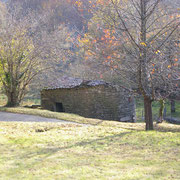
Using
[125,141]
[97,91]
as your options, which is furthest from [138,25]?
[97,91]

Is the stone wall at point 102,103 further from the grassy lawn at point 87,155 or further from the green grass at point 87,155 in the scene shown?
the green grass at point 87,155

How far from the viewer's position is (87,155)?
5781 mm

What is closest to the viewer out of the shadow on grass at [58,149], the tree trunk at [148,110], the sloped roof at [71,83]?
the shadow on grass at [58,149]

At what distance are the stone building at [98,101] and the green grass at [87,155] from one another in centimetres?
857

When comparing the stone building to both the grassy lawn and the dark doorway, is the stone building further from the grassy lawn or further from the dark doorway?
the grassy lawn

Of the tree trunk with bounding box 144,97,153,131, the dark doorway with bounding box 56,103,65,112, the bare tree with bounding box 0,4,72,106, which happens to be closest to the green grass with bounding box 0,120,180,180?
the tree trunk with bounding box 144,97,153,131

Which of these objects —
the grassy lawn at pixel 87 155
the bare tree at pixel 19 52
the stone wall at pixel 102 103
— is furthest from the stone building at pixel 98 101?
the grassy lawn at pixel 87 155

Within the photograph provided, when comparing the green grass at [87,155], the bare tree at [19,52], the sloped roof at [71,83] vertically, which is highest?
the bare tree at [19,52]

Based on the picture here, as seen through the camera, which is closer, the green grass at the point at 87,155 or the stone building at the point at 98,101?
the green grass at the point at 87,155

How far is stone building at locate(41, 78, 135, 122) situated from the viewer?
1762cm

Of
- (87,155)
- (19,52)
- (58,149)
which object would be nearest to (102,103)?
(19,52)

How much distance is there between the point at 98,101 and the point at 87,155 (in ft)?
38.9

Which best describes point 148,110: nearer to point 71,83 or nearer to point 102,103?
point 102,103

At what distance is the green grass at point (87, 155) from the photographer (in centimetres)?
432
